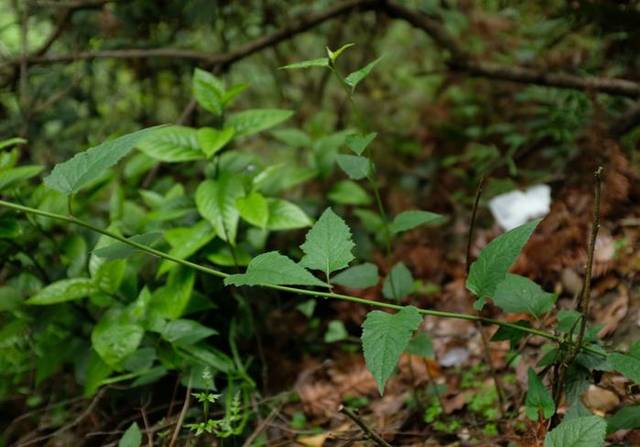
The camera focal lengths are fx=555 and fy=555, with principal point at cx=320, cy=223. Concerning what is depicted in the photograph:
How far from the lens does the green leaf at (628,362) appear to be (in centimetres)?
114

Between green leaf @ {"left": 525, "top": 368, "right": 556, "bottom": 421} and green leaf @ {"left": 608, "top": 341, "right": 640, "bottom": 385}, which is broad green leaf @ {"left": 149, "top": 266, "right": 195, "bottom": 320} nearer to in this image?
green leaf @ {"left": 525, "top": 368, "right": 556, "bottom": 421}

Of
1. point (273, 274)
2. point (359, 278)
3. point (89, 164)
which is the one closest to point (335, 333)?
point (359, 278)

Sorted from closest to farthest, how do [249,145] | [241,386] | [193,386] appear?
[193,386] → [241,386] → [249,145]

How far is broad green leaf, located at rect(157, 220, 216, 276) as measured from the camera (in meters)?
1.94

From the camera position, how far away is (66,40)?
11.6ft

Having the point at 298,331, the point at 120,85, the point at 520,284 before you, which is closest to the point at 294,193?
the point at 298,331

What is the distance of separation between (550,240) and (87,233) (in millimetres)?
1933

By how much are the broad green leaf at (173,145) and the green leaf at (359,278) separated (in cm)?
81

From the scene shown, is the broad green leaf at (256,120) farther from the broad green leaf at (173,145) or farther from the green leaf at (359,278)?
the green leaf at (359,278)

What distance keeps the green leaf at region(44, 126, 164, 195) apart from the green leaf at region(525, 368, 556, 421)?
102cm

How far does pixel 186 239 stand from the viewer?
1.99 meters

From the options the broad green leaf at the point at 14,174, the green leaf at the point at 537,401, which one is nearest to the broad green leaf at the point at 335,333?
the green leaf at the point at 537,401

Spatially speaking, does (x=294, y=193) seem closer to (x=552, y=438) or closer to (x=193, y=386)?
(x=193, y=386)

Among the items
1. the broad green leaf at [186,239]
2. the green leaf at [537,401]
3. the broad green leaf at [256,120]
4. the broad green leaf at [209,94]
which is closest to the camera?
the green leaf at [537,401]
